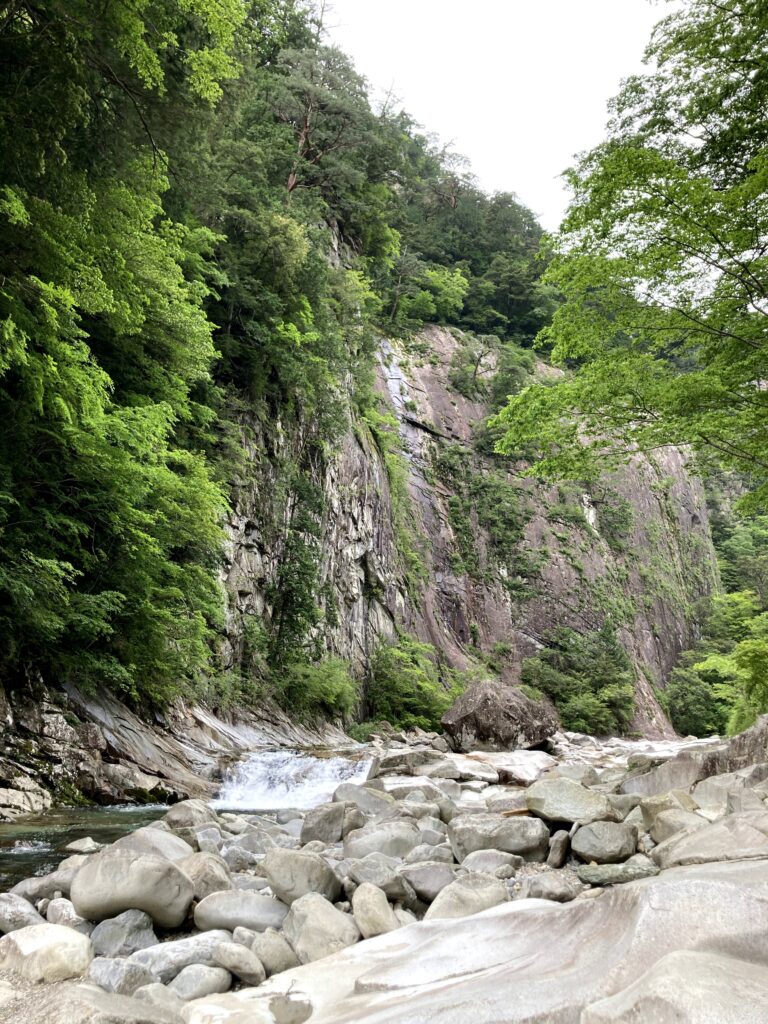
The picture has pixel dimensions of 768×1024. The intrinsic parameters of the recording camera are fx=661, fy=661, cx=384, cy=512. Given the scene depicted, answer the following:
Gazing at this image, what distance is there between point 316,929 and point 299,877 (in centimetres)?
62

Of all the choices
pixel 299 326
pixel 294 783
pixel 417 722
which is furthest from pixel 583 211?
pixel 417 722

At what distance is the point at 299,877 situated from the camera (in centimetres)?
376

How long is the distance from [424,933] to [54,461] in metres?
6.98

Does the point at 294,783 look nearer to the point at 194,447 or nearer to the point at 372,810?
the point at 372,810

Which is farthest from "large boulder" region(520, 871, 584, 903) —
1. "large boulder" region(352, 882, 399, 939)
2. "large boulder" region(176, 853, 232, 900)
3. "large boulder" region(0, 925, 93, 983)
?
"large boulder" region(0, 925, 93, 983)

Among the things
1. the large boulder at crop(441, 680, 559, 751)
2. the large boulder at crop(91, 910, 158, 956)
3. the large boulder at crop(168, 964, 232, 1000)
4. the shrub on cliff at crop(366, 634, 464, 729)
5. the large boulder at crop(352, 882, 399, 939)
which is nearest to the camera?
the large boulder at crop(168, 964, 232, 1000)

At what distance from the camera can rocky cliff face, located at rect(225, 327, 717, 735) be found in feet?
67.0

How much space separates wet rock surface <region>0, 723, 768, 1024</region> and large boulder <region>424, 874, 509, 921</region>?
1cm

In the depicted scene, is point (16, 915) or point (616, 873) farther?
point (616, 873)

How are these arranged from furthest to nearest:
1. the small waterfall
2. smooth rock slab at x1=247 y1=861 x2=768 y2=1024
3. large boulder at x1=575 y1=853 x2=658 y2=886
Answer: the small waterfall, large boulder at x1=575 y1=853 x2=658 y2=886, smooth rock slab at x1=247 y1=861 x2=768 y2=1024

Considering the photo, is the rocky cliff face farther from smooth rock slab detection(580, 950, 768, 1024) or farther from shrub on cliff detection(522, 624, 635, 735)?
smooth rock slab detection(580, 950, 768, 1024)

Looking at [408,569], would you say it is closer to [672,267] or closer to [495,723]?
[495,723]

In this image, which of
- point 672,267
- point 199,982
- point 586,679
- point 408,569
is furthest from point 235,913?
point 586,679

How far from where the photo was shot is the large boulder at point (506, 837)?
4508 mm
